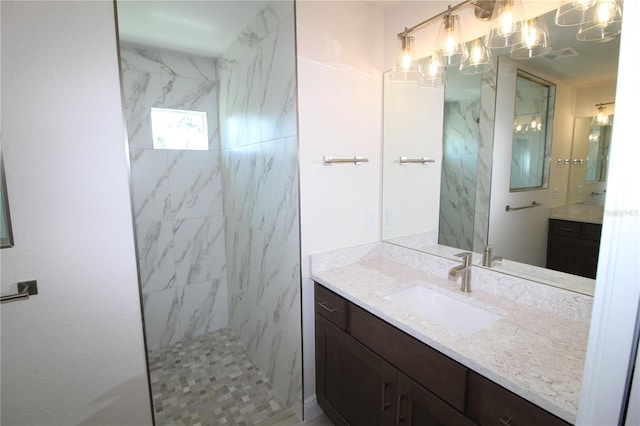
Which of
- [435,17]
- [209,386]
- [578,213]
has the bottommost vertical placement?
[209,386]

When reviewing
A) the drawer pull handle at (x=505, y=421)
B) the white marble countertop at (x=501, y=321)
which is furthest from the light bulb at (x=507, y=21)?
the drawer pull handle at (x=505, y=421)

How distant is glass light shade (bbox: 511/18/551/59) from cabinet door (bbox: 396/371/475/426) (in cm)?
154

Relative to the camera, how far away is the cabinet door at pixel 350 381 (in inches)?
53.5

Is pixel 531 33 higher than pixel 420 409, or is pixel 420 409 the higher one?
pixel 531 33

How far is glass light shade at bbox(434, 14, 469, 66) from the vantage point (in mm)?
1474

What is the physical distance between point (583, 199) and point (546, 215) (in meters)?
0.17

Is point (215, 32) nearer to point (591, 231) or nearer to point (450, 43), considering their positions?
point (450, 43)

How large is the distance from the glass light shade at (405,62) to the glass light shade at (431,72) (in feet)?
0.11

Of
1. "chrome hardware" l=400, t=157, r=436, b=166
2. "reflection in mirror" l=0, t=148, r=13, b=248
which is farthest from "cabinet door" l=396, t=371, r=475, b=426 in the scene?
"reflection in mirror" l=0, t=148, r=13, b=248

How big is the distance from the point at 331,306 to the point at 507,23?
1.59m

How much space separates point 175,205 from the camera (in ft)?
9.39

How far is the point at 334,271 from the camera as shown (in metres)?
1.87

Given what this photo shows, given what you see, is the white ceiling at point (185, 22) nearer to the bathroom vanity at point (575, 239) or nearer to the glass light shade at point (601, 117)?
the glass light shade at point (601, 117)

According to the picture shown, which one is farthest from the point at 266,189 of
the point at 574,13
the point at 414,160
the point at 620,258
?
the point at 620,258
